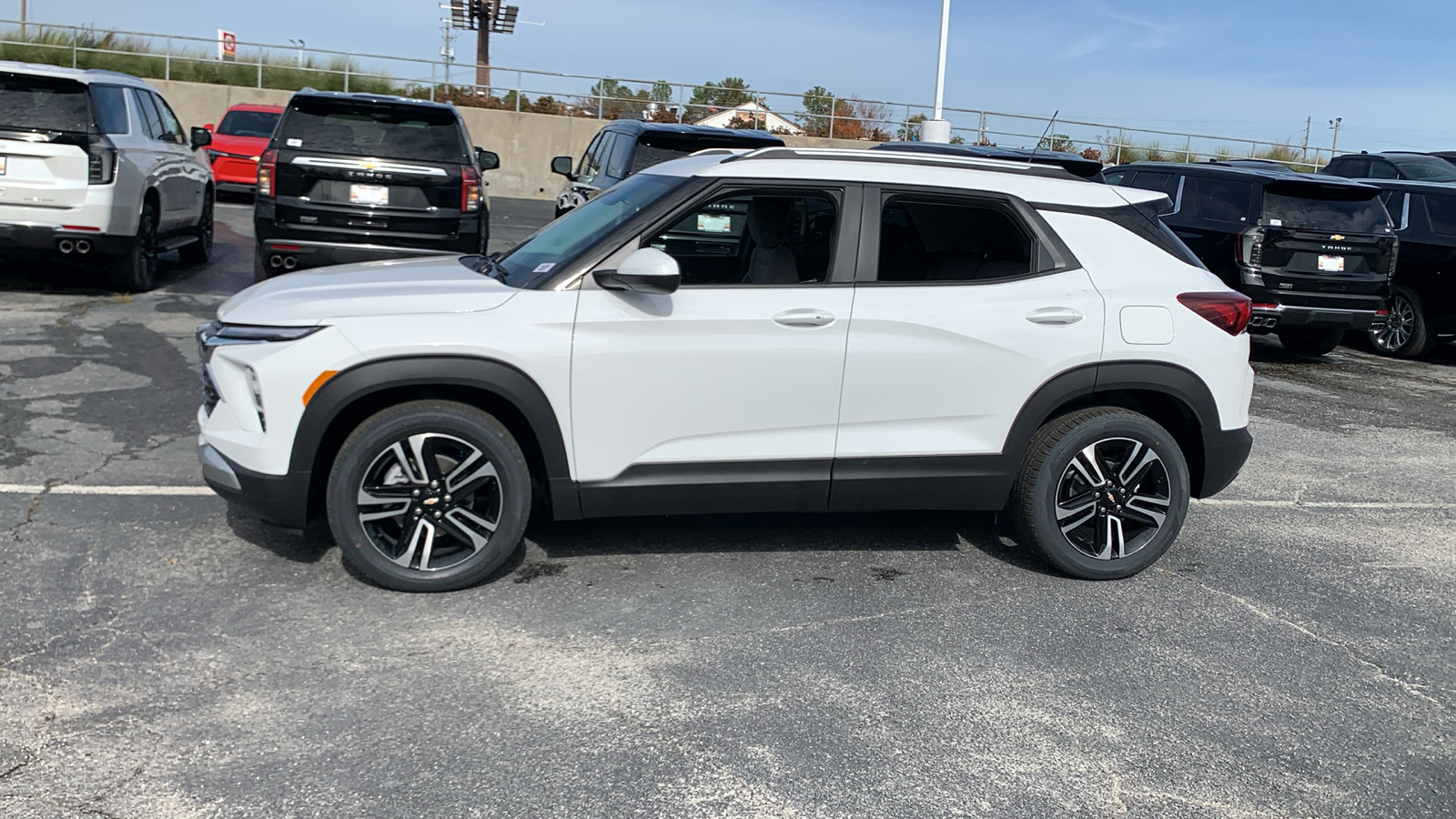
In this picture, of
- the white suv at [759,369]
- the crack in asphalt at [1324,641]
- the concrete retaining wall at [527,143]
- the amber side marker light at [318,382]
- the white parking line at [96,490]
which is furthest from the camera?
the concrete retaining wall at [527,143]

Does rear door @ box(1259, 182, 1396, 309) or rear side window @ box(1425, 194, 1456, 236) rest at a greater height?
rear side window @ box(1425, 194, 1456, 236)

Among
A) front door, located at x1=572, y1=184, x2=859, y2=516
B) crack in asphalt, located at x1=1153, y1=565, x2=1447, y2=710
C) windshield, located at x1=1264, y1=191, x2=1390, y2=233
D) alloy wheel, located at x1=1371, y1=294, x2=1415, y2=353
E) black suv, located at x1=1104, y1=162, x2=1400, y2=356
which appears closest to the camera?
crack in asphalt, located at x1=1153, y1=565, x2=1447, y2=710

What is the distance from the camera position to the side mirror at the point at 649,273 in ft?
15.1

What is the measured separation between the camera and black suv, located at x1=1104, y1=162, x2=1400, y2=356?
1166 centimetres

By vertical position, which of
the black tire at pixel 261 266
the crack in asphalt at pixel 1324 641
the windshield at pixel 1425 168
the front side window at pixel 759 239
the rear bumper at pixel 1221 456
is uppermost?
the windshield at pixel 1425 168

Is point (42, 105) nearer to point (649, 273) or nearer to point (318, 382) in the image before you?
point (318, 382)

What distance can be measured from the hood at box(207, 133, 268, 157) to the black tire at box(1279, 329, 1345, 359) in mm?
16562

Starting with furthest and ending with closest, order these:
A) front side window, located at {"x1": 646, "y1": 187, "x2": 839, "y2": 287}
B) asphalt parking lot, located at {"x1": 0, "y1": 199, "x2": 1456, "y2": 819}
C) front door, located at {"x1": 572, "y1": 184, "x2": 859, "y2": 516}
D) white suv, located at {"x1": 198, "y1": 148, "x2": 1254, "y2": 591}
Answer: front side window, located at {"x1": 646, "y1": 187, "x2": 839, "y2": 287} → front door, located at {"x1": 572, "y1": 184, "x2": 859, "y2": 516} → white suv, located at {"x1": 198, "y1": 148, "x2": 1254, "y2": 591} → asphalt parking lot, located at {"x1": 0, "y1": 199, "x2": 1456, "y2": 819}

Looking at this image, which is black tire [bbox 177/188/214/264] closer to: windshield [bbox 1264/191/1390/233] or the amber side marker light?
the amber side marker light

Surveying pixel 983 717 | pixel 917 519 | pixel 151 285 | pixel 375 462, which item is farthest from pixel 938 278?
pixel 151 285

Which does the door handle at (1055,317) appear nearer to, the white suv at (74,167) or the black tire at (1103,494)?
the black tire at (1103,494)

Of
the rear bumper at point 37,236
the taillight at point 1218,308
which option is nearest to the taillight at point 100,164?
the rear bumper at point 37,236

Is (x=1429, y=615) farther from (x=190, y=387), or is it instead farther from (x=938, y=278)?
(x=190, y=387)

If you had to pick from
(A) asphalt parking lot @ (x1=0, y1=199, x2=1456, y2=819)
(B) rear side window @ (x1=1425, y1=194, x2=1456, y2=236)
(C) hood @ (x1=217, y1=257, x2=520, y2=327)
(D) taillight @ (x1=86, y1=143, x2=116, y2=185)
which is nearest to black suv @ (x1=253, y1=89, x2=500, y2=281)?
(D) taillight @ (x1=86, y1=143, x2=116, y2=185)
